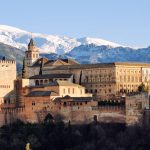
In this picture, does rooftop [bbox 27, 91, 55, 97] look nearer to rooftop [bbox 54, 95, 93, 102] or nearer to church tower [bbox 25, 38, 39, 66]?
rooftop [bbox 54, 95, 93, 102]

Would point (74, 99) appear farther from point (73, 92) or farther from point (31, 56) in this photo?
point (31, 56)

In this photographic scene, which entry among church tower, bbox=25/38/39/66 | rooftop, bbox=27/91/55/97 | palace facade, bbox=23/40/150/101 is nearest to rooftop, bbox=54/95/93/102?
rooftop, bbox=27/91/55/97

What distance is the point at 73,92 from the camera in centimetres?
→ 10219

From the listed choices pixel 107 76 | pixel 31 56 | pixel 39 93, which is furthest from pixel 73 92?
pixel 31 56

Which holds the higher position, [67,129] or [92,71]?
[92,71]

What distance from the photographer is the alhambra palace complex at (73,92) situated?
9181 centimetres

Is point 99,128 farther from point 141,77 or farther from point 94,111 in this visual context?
point 141,77

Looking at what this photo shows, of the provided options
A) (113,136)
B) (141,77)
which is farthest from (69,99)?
(141,77)

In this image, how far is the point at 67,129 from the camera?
94.6 meters

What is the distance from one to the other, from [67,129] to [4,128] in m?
10.9

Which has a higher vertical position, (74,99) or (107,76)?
(107,76)

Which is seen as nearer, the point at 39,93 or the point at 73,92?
the point at 39,93

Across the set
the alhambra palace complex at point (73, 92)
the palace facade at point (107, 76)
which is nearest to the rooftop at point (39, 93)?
the alhambra palace complex at point (73, 92)

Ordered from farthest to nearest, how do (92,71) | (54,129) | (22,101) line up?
(92,71) → (22,101) → (54,129)
